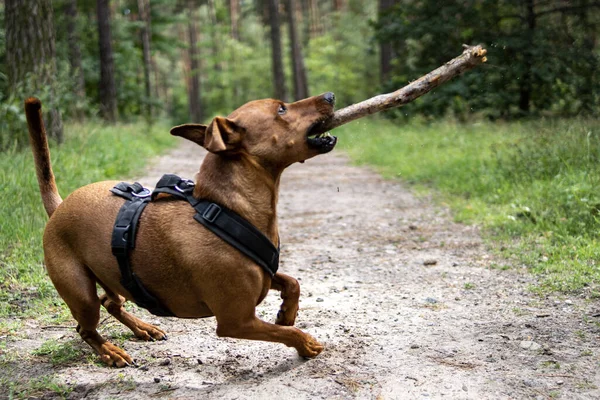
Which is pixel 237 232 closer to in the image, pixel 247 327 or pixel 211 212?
pixel 211 212

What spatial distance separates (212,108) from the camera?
51406mm

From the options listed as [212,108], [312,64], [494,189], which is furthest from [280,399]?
[212,108]

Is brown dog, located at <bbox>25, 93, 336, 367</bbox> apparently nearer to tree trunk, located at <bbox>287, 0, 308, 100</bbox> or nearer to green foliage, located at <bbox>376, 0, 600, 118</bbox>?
green foliage, located at <bbox>376, 0, 600, 118</bbox>

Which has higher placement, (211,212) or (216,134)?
(216,134)

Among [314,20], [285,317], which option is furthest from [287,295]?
[314,20]

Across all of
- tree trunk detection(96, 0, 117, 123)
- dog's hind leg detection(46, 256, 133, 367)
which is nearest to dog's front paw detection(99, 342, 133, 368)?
dog's hind leg detection(46, 256, 133, 367)

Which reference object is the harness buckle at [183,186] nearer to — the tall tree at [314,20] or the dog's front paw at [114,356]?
the dog's front paw at [114,356]

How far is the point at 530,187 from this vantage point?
7.63 meters

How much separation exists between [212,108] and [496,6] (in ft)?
128

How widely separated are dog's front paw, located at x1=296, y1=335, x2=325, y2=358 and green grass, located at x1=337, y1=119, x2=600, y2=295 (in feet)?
6.61

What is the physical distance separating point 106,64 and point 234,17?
93.3ft

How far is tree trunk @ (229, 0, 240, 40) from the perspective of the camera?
47719mm

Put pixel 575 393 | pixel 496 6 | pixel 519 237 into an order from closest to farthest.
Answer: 1. pixel 575 393
2. pixel 519 237
3. pixel 496 6

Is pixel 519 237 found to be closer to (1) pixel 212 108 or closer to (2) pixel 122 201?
(2) pixel 122 201
